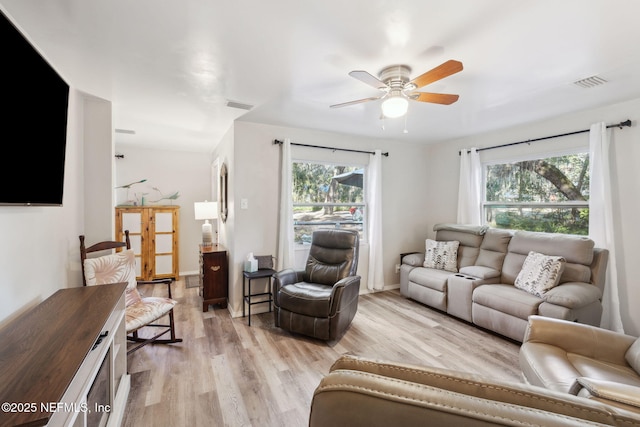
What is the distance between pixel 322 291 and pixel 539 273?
2257mm

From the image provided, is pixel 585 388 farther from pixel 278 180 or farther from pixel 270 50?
pixel 278 180

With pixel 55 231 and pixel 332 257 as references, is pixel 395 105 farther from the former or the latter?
pixel 55 231

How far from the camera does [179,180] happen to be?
5.26 metres

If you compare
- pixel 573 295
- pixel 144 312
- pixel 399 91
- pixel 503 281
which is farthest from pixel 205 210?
pixel 573 295

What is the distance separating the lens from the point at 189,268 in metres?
5.34

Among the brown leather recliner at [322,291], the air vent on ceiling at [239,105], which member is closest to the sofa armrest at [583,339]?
the brown leather recliner at [322,291]

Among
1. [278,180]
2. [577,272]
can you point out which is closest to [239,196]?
[278,180]

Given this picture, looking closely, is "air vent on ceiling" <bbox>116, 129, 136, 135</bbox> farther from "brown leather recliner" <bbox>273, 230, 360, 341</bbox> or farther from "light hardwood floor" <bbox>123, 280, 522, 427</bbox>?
"brown leather recliner" <bbox>273, 230, 360, 341</bbox>

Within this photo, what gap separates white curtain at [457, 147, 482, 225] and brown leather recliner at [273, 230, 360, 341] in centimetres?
194

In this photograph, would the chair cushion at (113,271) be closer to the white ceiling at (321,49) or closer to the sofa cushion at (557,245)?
the white ceiling at (321,49)

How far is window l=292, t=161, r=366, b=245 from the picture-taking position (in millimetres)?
4004

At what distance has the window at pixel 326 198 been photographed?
4.00 m

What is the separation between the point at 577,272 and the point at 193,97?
13.8 ft

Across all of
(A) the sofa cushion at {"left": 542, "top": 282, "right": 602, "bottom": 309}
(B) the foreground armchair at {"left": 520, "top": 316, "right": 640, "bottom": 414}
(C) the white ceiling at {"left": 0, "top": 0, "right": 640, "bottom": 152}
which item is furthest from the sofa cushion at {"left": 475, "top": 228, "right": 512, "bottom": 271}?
(B) the foreground armchair at {"left": 520, "top": 316, "right": 640, "bottom": 414}
